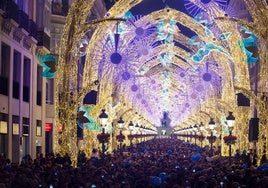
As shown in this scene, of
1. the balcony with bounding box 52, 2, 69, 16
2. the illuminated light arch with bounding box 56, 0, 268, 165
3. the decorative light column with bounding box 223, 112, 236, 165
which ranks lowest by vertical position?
the decorative light column with bounding box 223, 112, 236, 165

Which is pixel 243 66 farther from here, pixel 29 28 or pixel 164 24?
pixel 164 24

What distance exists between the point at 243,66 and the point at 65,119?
14126mm

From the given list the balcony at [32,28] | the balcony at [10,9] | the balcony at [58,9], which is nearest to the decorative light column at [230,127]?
the balcony at [10,9]

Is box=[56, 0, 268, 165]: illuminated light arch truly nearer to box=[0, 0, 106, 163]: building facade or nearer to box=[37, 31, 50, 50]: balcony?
box=[0, 0, 106, 163]: building facade

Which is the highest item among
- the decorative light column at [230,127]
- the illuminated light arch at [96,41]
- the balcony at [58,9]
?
the balcony at [58,9]

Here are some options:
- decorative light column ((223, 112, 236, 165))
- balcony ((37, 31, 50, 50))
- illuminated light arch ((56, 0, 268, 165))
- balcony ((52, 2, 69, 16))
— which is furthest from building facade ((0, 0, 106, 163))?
decorative light column ((223, 112, 236, 165))

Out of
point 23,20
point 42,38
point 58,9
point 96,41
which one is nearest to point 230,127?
point 96,41

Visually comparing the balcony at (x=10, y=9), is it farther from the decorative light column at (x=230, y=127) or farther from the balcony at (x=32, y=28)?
the decorative light column at (x=230, y=127)

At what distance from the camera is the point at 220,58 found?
53000 millimetres

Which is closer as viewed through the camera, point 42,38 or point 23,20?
point 23,20

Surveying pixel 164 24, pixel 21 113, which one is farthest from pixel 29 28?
pixel 164 24

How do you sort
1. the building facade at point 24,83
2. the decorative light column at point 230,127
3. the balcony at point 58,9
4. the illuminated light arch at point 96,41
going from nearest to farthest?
1. the illuminated light arch at point 96,41
2. the decorative light column at point 230,127
3. the building facade at point 24,83
4. the balcony at point 58,9

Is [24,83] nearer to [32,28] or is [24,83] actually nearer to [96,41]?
[32,28]

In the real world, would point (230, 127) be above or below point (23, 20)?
below
